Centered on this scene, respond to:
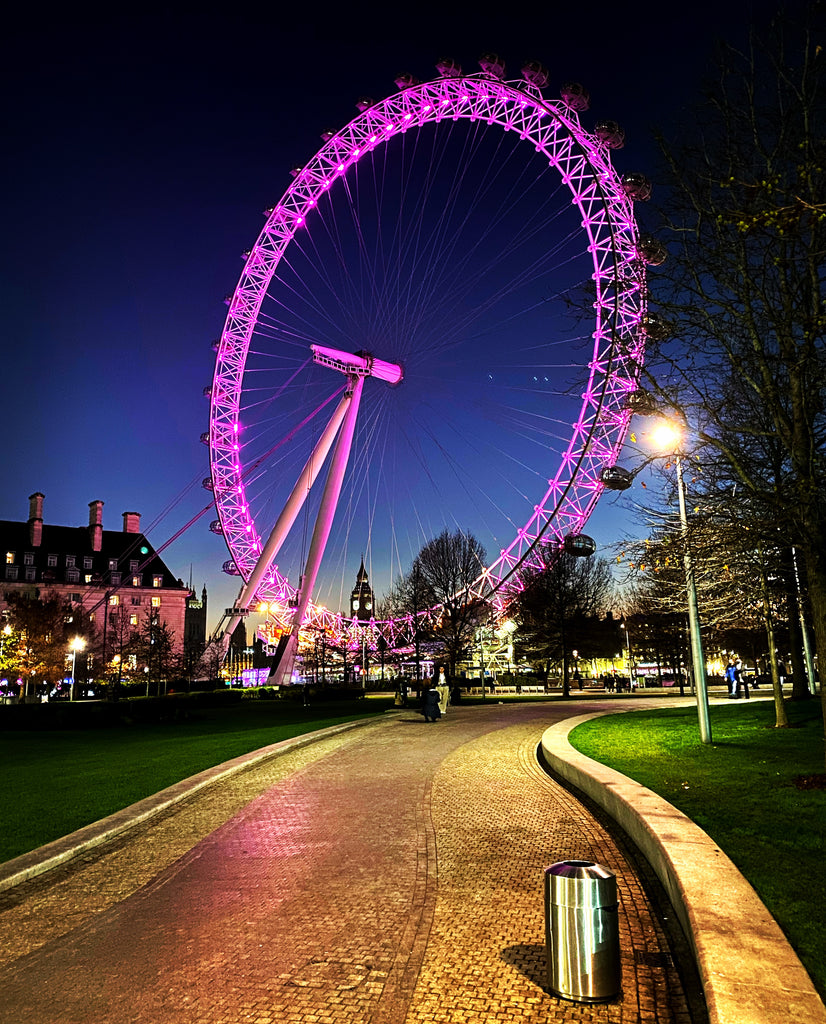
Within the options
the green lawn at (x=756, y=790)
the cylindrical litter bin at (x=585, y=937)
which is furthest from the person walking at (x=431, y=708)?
the cylindrical litter bin at (x=585, y=937)

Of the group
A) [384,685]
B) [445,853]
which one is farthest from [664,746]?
[384,685]

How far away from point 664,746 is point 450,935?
11754mm

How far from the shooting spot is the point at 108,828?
10.2m

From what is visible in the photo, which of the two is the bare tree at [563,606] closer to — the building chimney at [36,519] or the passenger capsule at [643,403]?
the passenger capsule at [643,403]

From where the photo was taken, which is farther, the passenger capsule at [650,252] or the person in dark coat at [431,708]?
the person in dark coat at [431,708]

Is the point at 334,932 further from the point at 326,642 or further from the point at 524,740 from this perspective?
the point at 326,642

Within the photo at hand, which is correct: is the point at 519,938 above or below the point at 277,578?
below

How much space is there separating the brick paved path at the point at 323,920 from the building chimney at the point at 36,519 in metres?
101

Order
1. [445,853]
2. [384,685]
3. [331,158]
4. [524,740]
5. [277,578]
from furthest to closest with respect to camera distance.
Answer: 1. [384,685]
2. [277,578]
3. [331,158]
4. [524,740]
5. [445,853]

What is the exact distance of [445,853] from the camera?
357 inches

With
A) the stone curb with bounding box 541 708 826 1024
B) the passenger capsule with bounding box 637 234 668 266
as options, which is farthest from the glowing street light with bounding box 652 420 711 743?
the stone curb with bounding box 541 708 826 1024

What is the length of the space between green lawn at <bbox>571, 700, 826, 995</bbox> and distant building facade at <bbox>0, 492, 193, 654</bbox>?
289 ft

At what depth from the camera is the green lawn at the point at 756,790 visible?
6219 mm

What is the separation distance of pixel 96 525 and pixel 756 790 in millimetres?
107273
